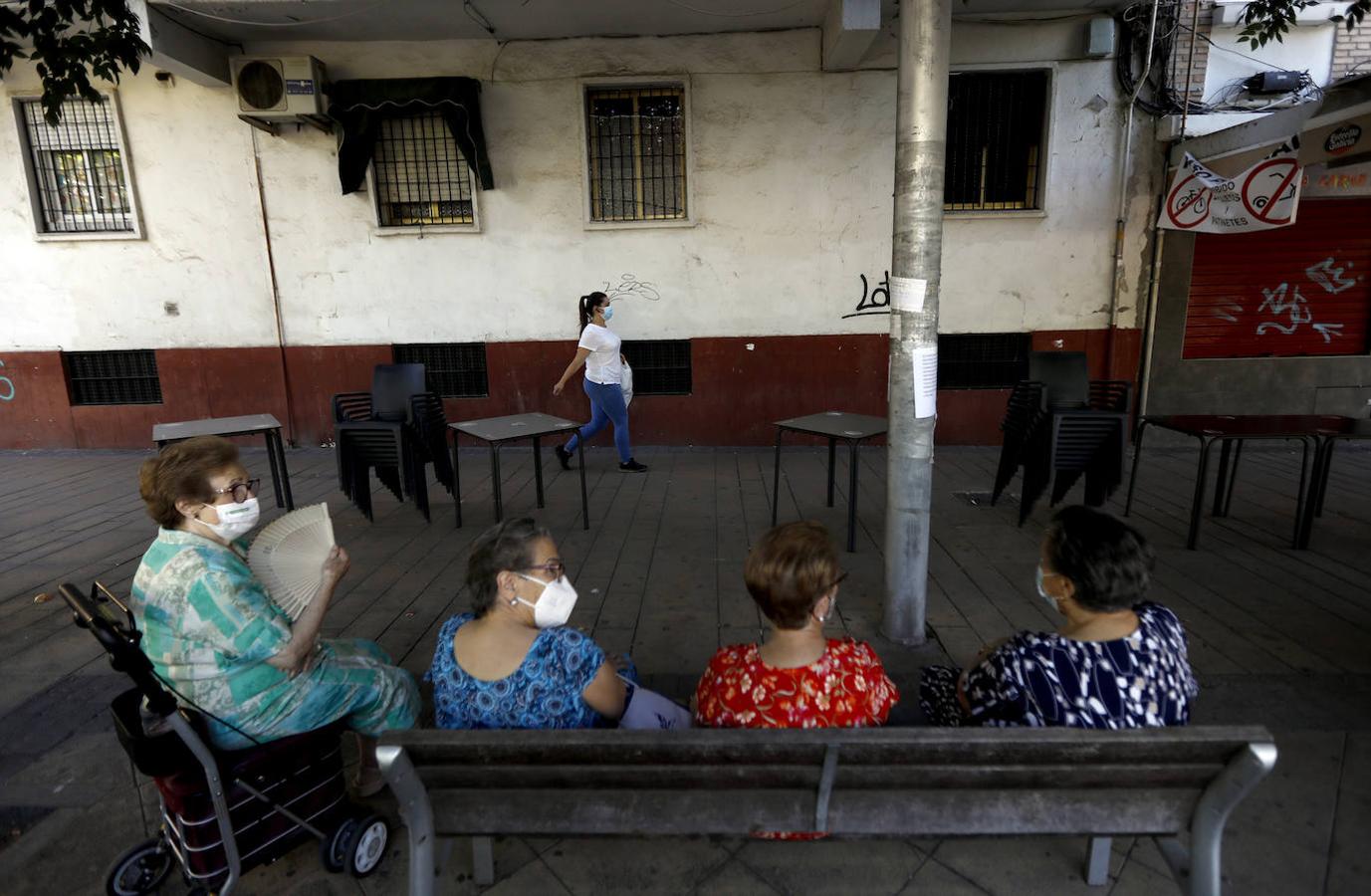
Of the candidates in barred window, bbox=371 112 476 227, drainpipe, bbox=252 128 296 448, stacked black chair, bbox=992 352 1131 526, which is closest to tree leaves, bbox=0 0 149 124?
barred window, bbox=371 112 476 227

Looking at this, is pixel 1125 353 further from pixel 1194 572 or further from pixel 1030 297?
pixel 1194 572

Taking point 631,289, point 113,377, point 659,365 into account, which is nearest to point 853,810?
point 659,365

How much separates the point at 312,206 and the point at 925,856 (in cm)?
845

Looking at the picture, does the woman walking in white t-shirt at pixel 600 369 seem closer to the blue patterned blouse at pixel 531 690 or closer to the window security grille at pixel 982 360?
the window security grille at pixel 982 360

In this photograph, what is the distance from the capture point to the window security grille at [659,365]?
8.10 m

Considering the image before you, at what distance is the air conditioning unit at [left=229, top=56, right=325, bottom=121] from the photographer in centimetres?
724

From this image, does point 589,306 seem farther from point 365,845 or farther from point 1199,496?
point 365,845

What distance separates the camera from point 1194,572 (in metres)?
4.37

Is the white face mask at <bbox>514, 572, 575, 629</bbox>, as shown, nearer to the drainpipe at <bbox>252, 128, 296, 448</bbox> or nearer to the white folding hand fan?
the white folding hand fan

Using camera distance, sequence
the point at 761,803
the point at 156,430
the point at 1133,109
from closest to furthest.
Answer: the point at 761,803 → the point at 156,430 → the point at 1133,109

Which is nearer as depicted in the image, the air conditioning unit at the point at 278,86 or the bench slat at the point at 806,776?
the bench slat at the point at 806,776

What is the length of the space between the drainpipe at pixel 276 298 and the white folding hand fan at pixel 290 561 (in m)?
6.90

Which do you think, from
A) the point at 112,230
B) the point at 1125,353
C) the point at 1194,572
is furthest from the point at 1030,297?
the point at 112,230

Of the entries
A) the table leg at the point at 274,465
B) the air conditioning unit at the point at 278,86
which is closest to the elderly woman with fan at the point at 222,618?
the table leg at the point at 274,465
